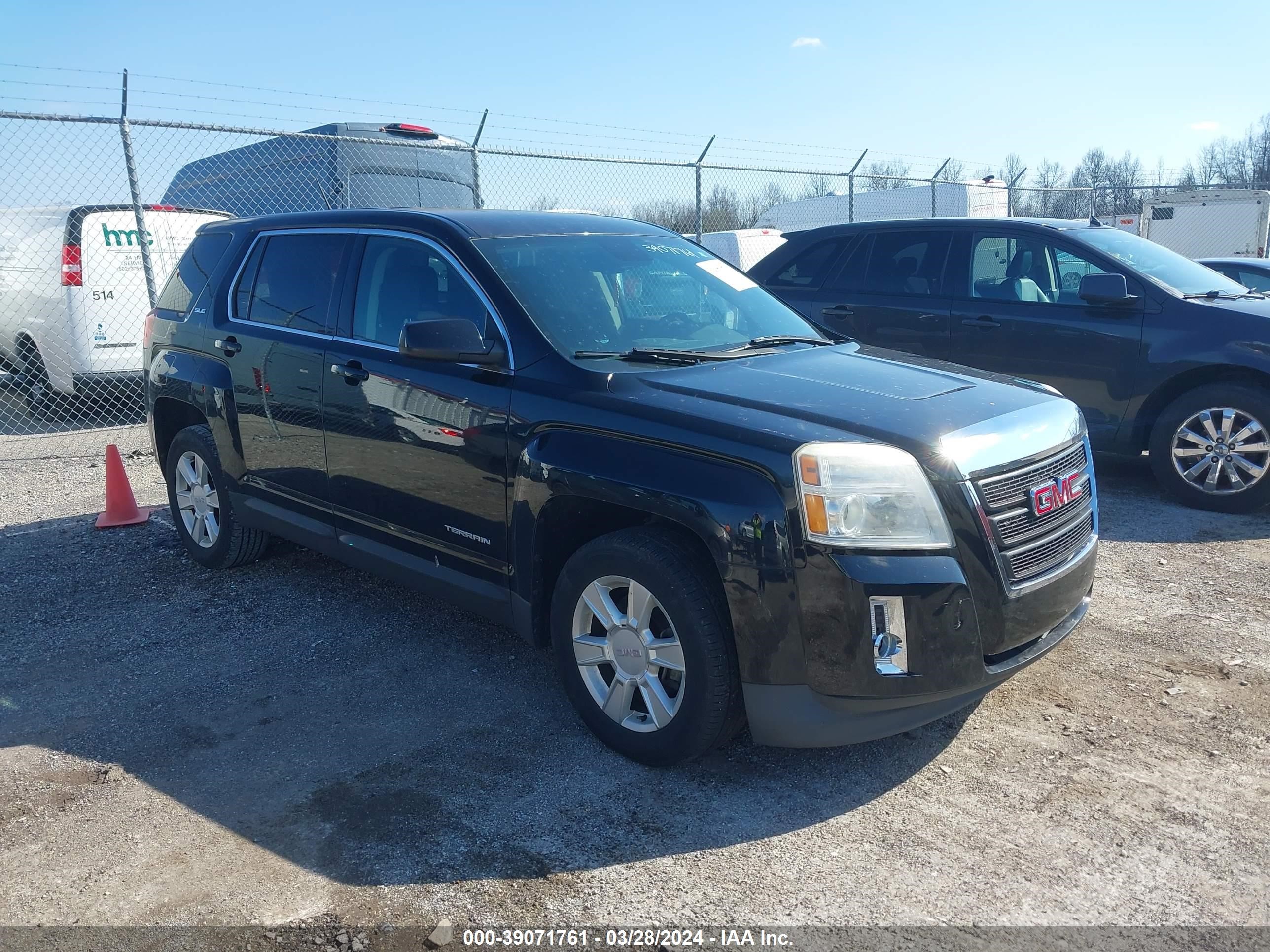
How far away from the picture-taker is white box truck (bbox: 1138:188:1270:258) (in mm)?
19062

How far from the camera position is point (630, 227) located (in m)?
4.75

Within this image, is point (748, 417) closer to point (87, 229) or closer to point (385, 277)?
point (385, 277)

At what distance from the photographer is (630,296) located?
4195 mm

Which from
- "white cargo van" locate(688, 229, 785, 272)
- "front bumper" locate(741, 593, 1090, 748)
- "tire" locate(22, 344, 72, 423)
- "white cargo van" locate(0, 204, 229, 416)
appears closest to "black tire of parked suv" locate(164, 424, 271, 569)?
"front bumper" locate(741, 593, 1090, 748)

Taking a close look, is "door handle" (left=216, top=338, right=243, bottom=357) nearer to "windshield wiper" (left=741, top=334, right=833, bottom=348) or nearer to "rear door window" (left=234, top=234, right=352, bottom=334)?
"rear door window" (left=234, top=234, right=352, bottom=334)

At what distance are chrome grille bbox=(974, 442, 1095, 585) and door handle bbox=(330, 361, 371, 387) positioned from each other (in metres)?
2.57

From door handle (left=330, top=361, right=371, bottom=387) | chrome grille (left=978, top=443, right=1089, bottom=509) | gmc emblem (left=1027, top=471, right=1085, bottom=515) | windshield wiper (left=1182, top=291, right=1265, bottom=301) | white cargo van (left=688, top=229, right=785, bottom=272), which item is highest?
white cargo van (left=688, top=229, right=785, bottom=272)

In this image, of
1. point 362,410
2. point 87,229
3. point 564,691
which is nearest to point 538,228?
point 362,410

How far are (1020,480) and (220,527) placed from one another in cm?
419

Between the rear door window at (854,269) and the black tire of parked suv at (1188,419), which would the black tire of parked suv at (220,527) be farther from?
the black tire of parked suv at (1188,419)

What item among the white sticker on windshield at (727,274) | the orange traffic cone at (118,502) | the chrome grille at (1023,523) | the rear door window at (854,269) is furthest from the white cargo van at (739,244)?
the chrome grille at (1023,523)

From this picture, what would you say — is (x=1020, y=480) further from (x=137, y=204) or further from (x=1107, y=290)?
(x=137, y=204)

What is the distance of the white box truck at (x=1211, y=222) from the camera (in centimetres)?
1906

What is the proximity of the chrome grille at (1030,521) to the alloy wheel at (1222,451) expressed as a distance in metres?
3.50
